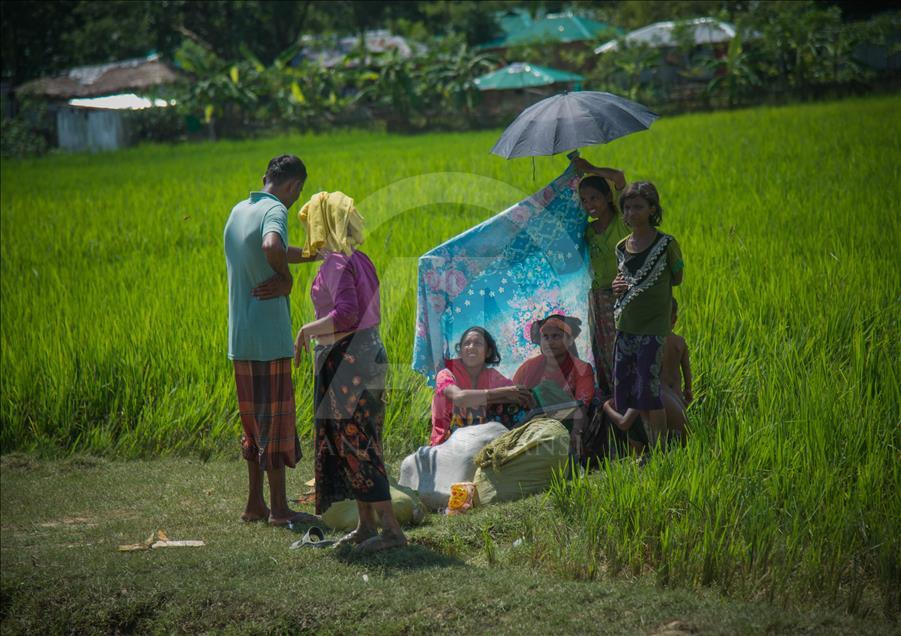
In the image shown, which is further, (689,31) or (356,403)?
(689,31)

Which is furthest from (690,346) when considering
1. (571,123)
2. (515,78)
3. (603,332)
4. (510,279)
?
(515,78)

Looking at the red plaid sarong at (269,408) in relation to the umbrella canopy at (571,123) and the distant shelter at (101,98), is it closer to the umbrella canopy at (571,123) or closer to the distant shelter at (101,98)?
the umbrella canopy at (571,123)

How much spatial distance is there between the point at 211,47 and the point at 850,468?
107ft

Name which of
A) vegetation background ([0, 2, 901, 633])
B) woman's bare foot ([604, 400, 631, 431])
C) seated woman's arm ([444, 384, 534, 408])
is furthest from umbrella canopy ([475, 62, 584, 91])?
woman's bare foot ([604, 400, 631, 431])

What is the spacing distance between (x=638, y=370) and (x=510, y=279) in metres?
0.99

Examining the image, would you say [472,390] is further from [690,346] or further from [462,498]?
[690,346]

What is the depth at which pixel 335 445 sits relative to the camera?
360 cm

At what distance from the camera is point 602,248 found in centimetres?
435

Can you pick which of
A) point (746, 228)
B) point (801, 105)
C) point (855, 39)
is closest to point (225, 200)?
point (746, 228)

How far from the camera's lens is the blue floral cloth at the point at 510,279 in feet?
15.0

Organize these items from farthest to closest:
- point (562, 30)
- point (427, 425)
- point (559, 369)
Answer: point (562, 30) < point (427, 425) < point (559, 369)

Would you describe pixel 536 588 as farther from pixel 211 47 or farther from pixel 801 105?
pixel 211 47

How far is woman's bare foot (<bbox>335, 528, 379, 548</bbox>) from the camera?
11.7 ft

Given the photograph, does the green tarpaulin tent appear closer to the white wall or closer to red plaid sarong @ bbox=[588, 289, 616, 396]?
the white wall
